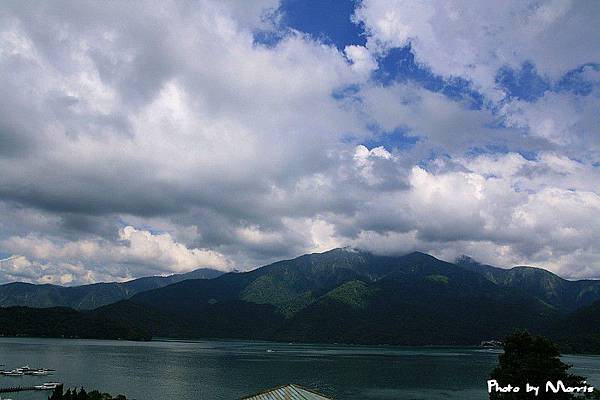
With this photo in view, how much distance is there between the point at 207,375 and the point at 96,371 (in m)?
42.7

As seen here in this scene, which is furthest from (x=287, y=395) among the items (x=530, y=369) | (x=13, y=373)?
(x=13, y=373)

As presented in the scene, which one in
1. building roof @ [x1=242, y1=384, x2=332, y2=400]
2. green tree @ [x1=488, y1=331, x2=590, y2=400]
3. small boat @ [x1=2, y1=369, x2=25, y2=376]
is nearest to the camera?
building roof @ [x1=242, y1=384, x2=332, y2=400]

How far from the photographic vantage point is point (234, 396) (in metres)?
135

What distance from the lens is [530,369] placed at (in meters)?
55.3

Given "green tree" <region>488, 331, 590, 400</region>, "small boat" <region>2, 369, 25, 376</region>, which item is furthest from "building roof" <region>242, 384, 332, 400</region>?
"small boat" <region>2, 369, 25, 376</region>

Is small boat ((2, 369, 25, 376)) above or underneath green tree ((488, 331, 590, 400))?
underneath

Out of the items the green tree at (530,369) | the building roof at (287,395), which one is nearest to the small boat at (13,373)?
the building roof at (287,395)

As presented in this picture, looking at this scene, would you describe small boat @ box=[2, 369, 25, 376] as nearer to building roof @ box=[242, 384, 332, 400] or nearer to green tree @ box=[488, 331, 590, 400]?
building roof @ box=[242, 384, 332, 400]

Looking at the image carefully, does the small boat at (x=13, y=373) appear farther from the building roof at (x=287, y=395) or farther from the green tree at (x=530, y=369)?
the green tree at (x=530, y=369)

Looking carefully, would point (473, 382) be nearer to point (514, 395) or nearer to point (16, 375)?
point (514, 395)

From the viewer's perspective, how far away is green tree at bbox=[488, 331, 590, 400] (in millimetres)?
54719

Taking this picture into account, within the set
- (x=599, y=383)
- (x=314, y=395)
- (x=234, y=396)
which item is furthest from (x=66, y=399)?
(x=599, y=383)

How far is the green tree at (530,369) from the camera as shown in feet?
180

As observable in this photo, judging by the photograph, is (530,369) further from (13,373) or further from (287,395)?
(13,373)
